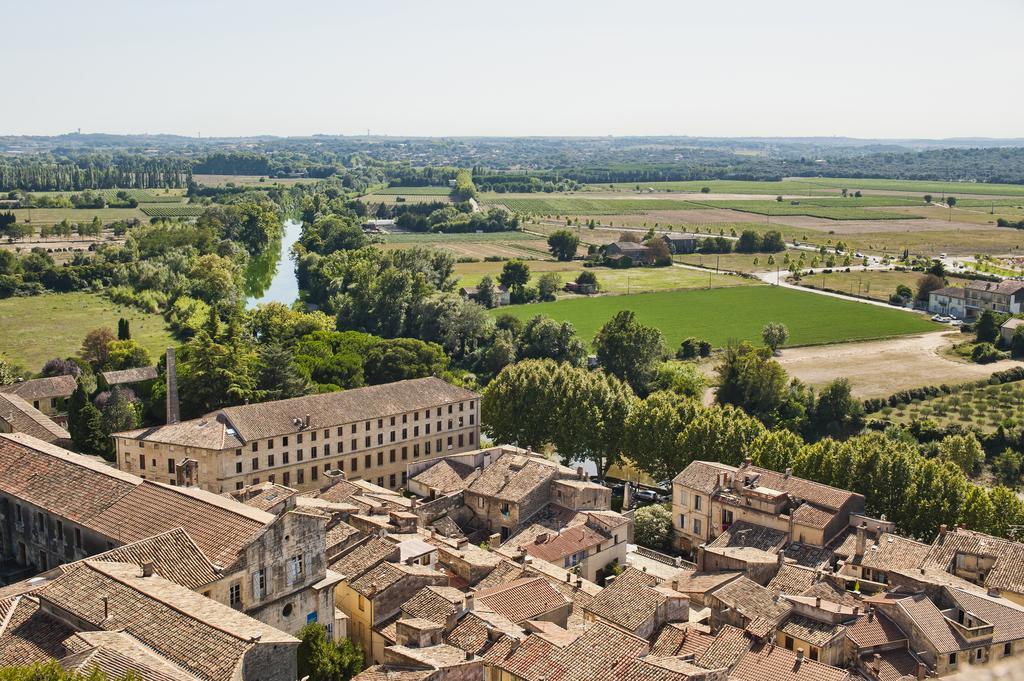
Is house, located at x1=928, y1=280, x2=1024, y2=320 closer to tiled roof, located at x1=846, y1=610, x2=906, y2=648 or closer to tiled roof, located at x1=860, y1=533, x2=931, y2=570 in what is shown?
tiled roof, located at x1=860, y1=533, x2=931, y2=570

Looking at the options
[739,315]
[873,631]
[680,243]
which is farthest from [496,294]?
[873,631]

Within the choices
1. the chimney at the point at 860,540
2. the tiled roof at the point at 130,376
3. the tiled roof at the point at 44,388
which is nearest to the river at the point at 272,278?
the tiled roof at the point at 130,376

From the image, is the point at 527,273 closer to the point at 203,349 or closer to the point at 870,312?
the point at 870,312

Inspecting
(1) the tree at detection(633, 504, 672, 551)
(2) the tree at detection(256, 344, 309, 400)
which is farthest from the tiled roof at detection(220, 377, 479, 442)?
(1) the tree at detection(633, 504, 672, 551)

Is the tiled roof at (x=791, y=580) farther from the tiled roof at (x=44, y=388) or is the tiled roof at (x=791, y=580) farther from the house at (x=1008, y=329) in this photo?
the house at (x=1008, y=329)

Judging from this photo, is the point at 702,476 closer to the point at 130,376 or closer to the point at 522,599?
the point at 522,599
